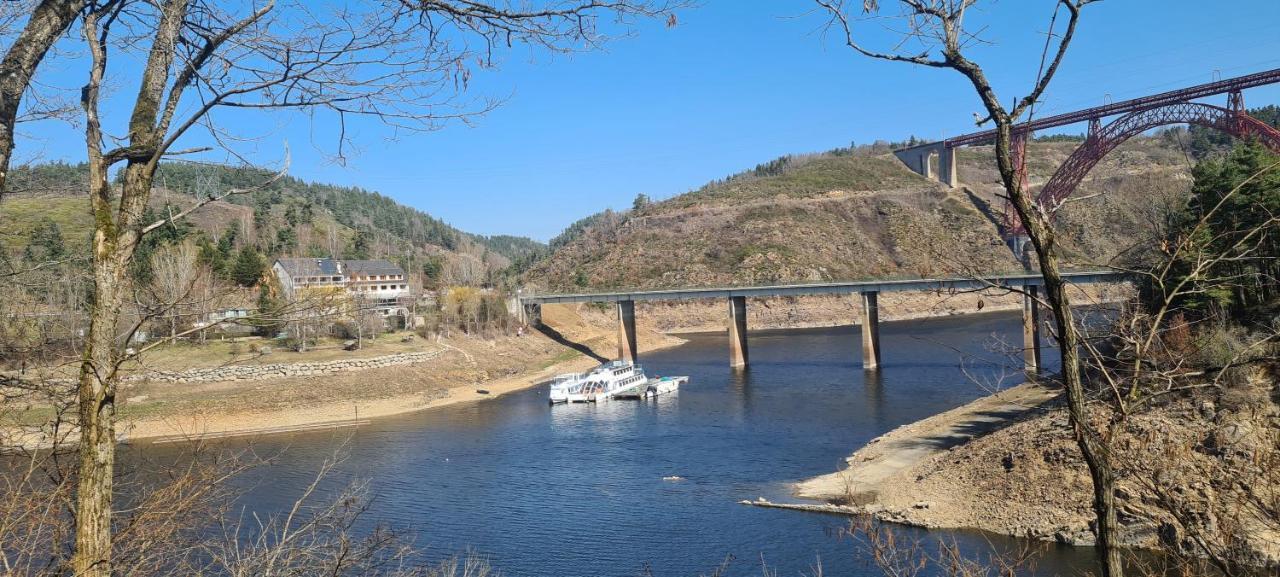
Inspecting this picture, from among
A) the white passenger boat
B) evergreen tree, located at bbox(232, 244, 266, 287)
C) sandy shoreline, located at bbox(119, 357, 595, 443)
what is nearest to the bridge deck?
the white passenger boat

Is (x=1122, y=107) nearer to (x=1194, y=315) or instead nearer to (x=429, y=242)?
(x=1194, y=315)

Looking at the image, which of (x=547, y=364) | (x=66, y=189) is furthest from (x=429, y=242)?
(x=66, y=189)

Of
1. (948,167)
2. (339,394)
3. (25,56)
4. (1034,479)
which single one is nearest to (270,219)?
(339,394)

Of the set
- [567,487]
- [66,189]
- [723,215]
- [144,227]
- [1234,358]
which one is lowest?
[567,487]

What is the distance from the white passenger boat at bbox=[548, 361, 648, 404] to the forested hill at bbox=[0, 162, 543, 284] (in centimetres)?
2182

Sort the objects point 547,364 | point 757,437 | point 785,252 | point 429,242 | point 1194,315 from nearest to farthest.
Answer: point 1194,315 < point 757,437 < point 547,364 < point 785,252 < point 429,242

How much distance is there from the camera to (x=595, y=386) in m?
50.5

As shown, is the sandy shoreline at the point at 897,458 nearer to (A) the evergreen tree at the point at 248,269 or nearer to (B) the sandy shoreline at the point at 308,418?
(B) the sandy shoreline at the point at 308,418

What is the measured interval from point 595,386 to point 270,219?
243 feet

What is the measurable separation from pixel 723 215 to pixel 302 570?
11451 centimetres

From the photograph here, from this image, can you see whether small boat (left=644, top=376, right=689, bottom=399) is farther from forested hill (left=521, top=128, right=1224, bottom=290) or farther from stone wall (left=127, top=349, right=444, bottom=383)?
forested hill (left=521, top=128, right=1224, bottom=290)

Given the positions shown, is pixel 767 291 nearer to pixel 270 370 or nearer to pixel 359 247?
pixel 270 370

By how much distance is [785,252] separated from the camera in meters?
104

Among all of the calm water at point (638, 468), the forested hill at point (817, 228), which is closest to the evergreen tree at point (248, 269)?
the calm water at point (638, 468)
